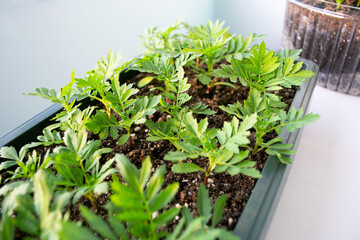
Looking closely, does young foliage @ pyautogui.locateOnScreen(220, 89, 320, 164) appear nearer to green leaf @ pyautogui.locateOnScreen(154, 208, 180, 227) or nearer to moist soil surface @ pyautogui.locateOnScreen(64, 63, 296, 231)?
moist soil surface @ pyautogui.locateOnScreen(64, 63, 296, 231)

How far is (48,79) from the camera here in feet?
2.56

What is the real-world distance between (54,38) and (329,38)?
77 centimetres

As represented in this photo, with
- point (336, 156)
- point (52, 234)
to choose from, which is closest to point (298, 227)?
point (336, 156)

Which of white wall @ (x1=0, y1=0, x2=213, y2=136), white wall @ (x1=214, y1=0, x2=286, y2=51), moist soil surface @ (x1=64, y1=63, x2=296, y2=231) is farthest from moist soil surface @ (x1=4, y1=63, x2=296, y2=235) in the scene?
white wall @ (x1=214, y1=0, x2=286, y2=51)

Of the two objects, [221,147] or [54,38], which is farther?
[54,38]

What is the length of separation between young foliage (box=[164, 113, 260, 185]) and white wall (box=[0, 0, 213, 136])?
0.48 m

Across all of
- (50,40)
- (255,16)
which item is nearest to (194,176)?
(50,40)

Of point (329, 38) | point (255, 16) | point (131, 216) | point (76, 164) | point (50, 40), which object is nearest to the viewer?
point (131, 216)

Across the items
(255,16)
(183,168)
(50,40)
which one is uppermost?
(50,40)

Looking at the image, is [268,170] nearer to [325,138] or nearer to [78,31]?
[325,138]

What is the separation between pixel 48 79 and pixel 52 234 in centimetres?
60

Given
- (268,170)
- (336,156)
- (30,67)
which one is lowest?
(336,156)

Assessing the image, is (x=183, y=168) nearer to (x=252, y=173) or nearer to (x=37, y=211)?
(x=252, y=173)

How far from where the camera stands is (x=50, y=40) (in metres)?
0.74
